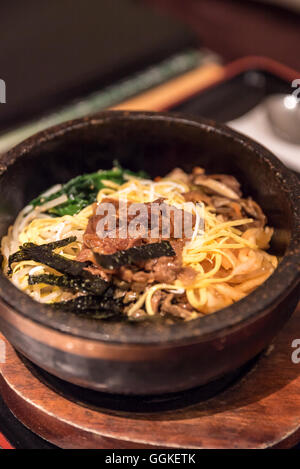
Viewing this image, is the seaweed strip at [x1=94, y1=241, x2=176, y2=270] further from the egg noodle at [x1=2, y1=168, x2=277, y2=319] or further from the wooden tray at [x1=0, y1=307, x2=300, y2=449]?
the wooden tray at [x1=0, y1=307, x2=300, y2=449]

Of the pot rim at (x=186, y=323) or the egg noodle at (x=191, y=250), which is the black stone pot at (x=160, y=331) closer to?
the pot rim at (x=186, y=323)

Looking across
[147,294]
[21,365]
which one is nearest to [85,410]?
Answer: [21,365]

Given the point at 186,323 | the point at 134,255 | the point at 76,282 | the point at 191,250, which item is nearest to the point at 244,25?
the point at 191,250

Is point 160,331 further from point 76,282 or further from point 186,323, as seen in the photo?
point 76,282
